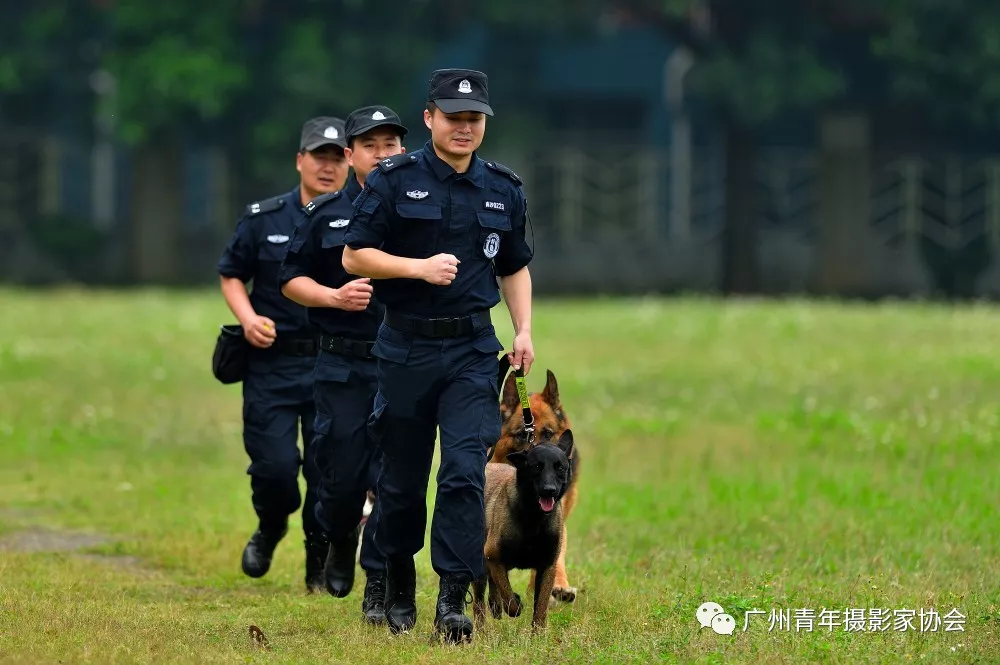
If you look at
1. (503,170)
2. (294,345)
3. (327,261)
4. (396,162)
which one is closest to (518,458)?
(503,170)

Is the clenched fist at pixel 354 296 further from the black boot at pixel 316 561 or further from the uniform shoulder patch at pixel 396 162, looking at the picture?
the black boot at pixel 316 561

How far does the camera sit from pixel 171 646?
24.3ft

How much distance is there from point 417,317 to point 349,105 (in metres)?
28.1

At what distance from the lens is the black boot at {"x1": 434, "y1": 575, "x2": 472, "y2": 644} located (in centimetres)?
756

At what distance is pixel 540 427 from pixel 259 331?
4.99 feet

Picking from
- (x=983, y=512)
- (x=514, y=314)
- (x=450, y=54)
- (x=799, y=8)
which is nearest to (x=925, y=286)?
(x=799, y=8)

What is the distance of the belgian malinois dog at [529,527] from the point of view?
7.82 meters

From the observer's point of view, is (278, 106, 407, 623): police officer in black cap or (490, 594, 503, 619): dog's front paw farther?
(278, 106, 407, 623): police officer in black cap

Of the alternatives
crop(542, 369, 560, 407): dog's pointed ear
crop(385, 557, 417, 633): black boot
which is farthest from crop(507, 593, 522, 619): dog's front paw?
crop(542, 369, 560, 407): dog's pointed ear

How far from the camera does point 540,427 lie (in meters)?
8.92

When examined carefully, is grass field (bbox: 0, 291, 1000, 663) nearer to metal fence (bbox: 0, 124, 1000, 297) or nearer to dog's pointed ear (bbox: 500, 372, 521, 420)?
dog's pointed ear (bbox: 500, 372, 521, 420)

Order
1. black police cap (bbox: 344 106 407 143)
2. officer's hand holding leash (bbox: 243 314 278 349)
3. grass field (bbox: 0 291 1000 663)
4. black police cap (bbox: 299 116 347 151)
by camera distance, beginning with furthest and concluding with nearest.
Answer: black police cap (bbox: 299 116 347 151), officer's hand holding leash (bbox: 243 314 278 349), black police cap (bbox: 344 106 407 143), grass field (bbox: 0 291 1000 663)

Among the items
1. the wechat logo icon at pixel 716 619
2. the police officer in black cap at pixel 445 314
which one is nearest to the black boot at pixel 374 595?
the police officer in black cap at pixel 445 314

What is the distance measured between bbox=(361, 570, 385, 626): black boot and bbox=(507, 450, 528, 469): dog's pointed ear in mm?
884
